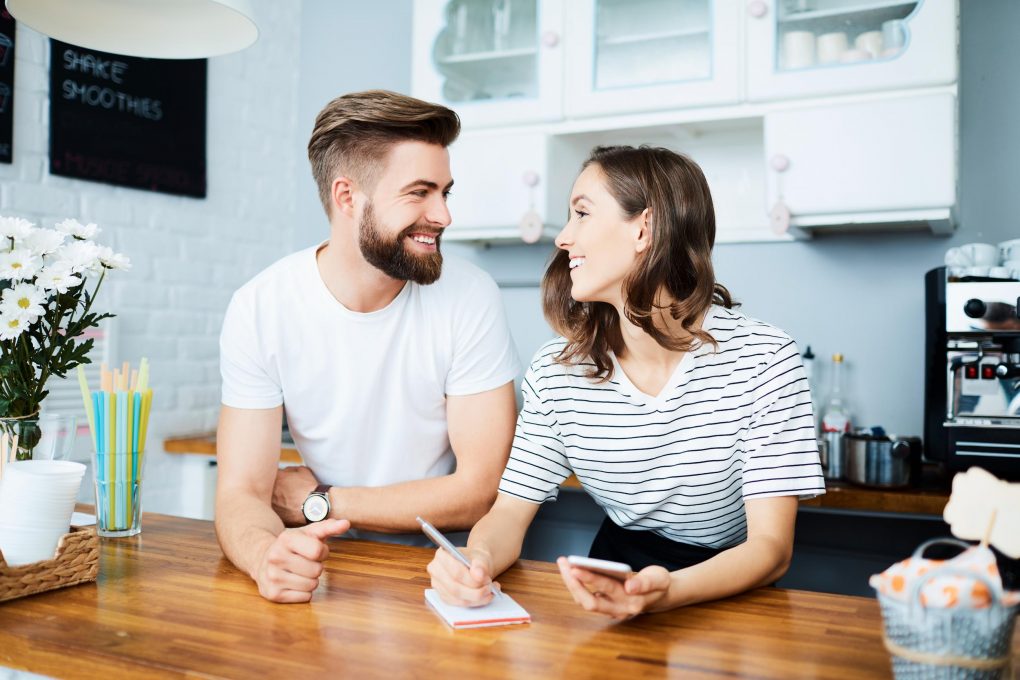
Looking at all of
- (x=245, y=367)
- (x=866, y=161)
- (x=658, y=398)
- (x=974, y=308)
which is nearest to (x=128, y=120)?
(x=245, y=367)

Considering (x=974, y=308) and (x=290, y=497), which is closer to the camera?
(x=290, y=497)

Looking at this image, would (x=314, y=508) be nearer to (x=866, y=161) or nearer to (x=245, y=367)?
(x=245, y=367)

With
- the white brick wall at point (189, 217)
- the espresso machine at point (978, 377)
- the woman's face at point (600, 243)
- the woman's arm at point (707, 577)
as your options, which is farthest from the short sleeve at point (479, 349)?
the white brick wall at point (189, 217)

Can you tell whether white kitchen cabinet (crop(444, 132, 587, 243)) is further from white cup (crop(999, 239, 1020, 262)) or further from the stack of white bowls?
the stack of white bowls

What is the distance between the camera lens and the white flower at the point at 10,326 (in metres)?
1.27

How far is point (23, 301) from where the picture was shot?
1.29m

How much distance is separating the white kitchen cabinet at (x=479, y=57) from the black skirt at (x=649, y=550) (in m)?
1.48

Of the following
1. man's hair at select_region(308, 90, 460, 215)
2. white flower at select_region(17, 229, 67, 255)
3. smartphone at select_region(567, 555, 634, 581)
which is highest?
man's hair at select_region(308, 90, 460, 215)

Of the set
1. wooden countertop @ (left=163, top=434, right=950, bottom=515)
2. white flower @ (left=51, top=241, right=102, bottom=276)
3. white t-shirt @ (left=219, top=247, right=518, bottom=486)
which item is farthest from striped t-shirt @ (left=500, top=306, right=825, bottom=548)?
white flower @ (left=51, top=241, right=102, bottom=276)

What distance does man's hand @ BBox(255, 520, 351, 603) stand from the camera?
3.61ft

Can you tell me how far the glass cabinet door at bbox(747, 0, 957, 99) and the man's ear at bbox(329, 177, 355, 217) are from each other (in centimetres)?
118

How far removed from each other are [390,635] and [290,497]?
70 cm

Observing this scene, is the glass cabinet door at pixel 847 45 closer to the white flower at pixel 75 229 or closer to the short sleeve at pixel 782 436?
the short sleeve at pixel 782 436

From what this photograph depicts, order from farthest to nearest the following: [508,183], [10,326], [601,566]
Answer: [508,183] < [10,326] < [601,566]
